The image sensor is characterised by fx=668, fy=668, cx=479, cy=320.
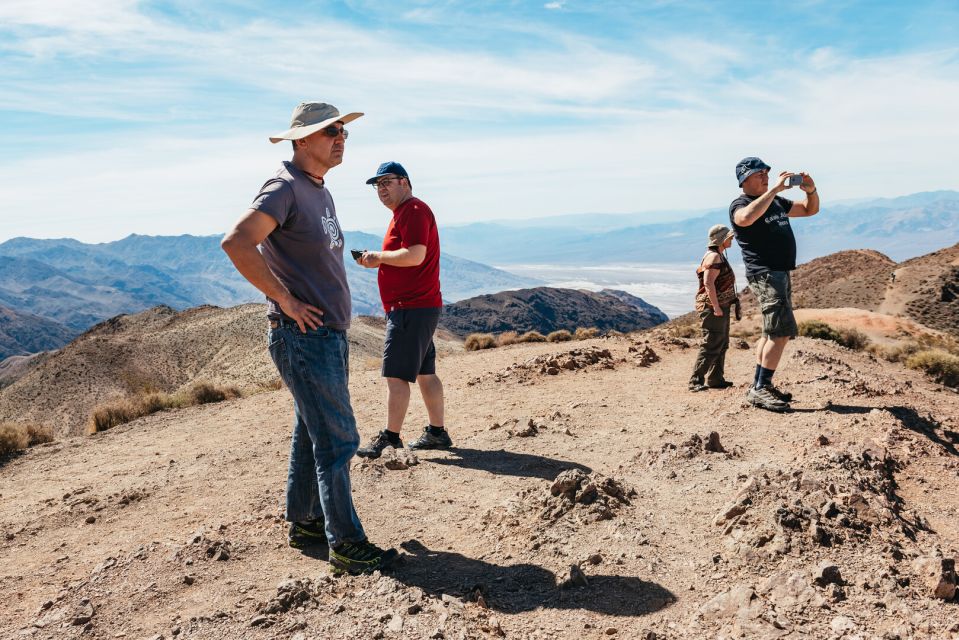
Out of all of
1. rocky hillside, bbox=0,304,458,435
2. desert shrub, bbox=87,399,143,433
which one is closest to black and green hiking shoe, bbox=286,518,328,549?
desert shrub, bbox=87,399,143,433

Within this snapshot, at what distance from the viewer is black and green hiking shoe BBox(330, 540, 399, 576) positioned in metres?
3.35

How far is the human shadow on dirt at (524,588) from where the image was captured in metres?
3.08

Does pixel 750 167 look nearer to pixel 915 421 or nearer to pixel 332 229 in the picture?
pixel 915 421

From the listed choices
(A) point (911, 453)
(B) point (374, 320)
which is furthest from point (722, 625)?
(B) point (374, 320)

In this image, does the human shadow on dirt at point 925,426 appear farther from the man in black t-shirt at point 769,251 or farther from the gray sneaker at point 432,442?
the gray sneaker at point 432,442

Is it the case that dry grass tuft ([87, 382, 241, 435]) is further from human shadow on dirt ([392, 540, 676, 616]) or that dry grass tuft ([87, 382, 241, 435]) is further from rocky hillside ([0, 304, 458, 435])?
rocky hillside ([0, 304, 458, 435])

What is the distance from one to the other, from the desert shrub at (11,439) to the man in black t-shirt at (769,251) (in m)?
8.82

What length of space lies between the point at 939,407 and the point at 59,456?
9.72 meters

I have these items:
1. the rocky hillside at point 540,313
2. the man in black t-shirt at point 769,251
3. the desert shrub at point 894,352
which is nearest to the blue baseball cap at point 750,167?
the man in black t-shirt at point 769,251

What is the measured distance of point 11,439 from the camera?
8.50m

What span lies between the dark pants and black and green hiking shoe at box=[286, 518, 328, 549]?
4.73 meters

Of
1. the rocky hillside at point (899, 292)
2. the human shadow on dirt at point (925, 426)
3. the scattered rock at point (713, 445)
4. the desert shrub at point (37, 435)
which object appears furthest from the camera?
the rocky hillside at point (899, 292)

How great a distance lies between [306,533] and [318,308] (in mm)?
1461

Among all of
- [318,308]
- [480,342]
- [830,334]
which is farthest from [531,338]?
[318,308]
